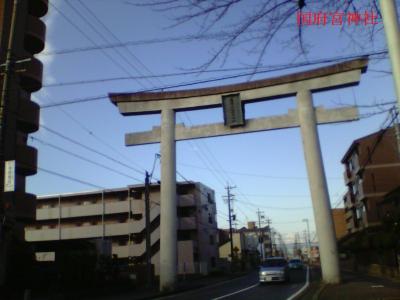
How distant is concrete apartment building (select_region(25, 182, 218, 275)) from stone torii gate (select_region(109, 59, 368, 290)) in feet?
97.9

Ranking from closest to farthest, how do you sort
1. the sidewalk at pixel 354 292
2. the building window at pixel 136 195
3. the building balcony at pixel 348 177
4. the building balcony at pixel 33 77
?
the sidewalk at pixel 354 292, the building balcony at pixel 33 77, the building window at pixel 136 195, the building balcony at pixel 348 177

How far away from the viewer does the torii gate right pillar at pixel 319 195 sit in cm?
1994

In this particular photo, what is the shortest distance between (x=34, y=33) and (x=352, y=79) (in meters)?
22.1

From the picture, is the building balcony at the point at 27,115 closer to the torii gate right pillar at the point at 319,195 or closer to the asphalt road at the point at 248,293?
the asphalt road at the point at 248,293

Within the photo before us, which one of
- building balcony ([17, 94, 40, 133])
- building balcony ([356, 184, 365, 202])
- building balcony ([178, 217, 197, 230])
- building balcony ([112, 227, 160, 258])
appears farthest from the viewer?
building balcony ([178, 217, 197, 230])

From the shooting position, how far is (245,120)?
22562mm

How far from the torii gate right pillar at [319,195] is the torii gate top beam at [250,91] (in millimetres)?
1337

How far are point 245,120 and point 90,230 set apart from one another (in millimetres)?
38897

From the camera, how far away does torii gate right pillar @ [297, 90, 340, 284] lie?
1994cm

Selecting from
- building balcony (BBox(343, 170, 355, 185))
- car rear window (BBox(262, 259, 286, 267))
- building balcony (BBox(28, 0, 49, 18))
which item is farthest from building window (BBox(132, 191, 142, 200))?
car rear window (BBox(262, 259, 286, 267))

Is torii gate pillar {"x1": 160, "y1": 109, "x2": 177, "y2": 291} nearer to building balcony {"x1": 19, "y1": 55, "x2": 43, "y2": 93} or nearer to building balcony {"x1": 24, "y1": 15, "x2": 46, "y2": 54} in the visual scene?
building balcony {"x1": 19, "y1": 55, "x2": 43, "y2": 93}

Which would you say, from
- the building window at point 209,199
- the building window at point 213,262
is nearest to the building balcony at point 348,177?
the building window at point 209,199

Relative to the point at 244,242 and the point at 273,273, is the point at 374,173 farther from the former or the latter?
the point at 244,242

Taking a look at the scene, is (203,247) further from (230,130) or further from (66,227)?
(230,130)
